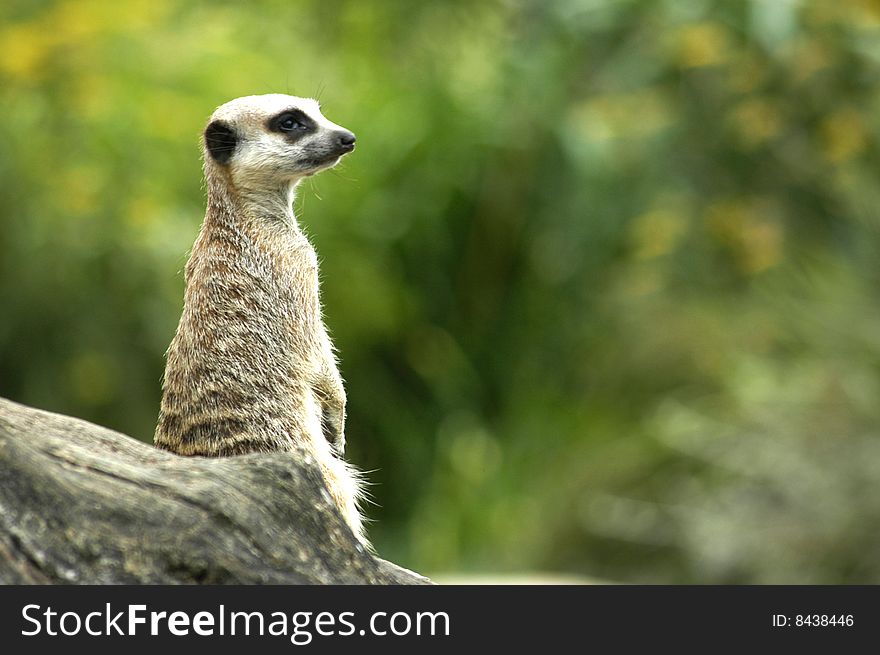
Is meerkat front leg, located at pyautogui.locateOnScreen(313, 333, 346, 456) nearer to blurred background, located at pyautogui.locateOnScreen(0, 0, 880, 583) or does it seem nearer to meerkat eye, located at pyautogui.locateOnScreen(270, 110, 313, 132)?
meerkat eye, located at pyautogui.locateOnScreen(270, 110, 313, 132)

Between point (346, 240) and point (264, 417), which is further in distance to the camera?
point (346, 240)

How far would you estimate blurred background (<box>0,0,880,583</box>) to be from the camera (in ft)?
20.4

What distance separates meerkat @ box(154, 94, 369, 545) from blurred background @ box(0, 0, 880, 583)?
11.9ft

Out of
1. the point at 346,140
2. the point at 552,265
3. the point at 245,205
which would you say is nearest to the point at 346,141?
the point at 346,140

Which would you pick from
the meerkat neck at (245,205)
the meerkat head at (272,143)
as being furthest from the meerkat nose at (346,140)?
the meerkat neck at (245,205)

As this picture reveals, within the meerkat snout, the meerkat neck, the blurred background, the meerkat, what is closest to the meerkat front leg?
the meerkat

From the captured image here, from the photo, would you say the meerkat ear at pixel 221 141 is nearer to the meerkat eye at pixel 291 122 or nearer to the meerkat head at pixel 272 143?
the meerkat head at pixel 272 143

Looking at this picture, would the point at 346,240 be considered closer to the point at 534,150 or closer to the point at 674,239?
the point at 534,150

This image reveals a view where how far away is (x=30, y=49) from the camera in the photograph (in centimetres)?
653

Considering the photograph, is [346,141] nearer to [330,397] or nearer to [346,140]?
[346,140]

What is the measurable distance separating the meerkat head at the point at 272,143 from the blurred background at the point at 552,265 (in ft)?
12.0

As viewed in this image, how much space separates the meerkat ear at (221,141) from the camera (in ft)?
9.17

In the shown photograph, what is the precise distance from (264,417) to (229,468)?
258 mm

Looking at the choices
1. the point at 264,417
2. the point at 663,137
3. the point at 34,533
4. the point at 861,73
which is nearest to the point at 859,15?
the point at 861,73
